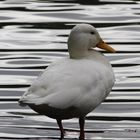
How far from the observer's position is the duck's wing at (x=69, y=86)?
339 inches

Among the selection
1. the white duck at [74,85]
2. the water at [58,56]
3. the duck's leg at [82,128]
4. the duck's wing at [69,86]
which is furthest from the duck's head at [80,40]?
the water at [58,56]

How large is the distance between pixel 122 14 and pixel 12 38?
2.59 meters

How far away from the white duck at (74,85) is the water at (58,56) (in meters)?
0.48

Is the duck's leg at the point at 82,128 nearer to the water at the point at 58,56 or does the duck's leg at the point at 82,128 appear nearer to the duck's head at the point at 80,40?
the water at the point at 58,56

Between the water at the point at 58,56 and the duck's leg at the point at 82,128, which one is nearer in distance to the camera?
the duck's leg at the point at 82,128

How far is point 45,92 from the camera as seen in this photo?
28.5 ft

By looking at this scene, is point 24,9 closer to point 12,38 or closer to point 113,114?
point 12,38

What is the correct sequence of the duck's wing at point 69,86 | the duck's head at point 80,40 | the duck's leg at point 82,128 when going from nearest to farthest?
1. the duck's wing at point 69,86
2. the duck's leg at point 82,128
3. the duck's head at point 80,40

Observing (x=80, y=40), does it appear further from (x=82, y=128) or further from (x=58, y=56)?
(x=58, y=56)

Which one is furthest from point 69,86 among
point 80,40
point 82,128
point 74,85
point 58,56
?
point 58,56

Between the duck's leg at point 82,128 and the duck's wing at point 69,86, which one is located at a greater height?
the duck's wing at point 69,86

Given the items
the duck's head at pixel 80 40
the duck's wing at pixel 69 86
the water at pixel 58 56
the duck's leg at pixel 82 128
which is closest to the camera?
the duck's wing at pixel 69 86

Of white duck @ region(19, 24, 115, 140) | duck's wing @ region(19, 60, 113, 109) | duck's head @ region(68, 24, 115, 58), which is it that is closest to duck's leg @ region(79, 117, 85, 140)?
white duck @ region(19, 24, 115, 140)

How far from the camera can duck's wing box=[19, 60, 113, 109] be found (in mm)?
8609
